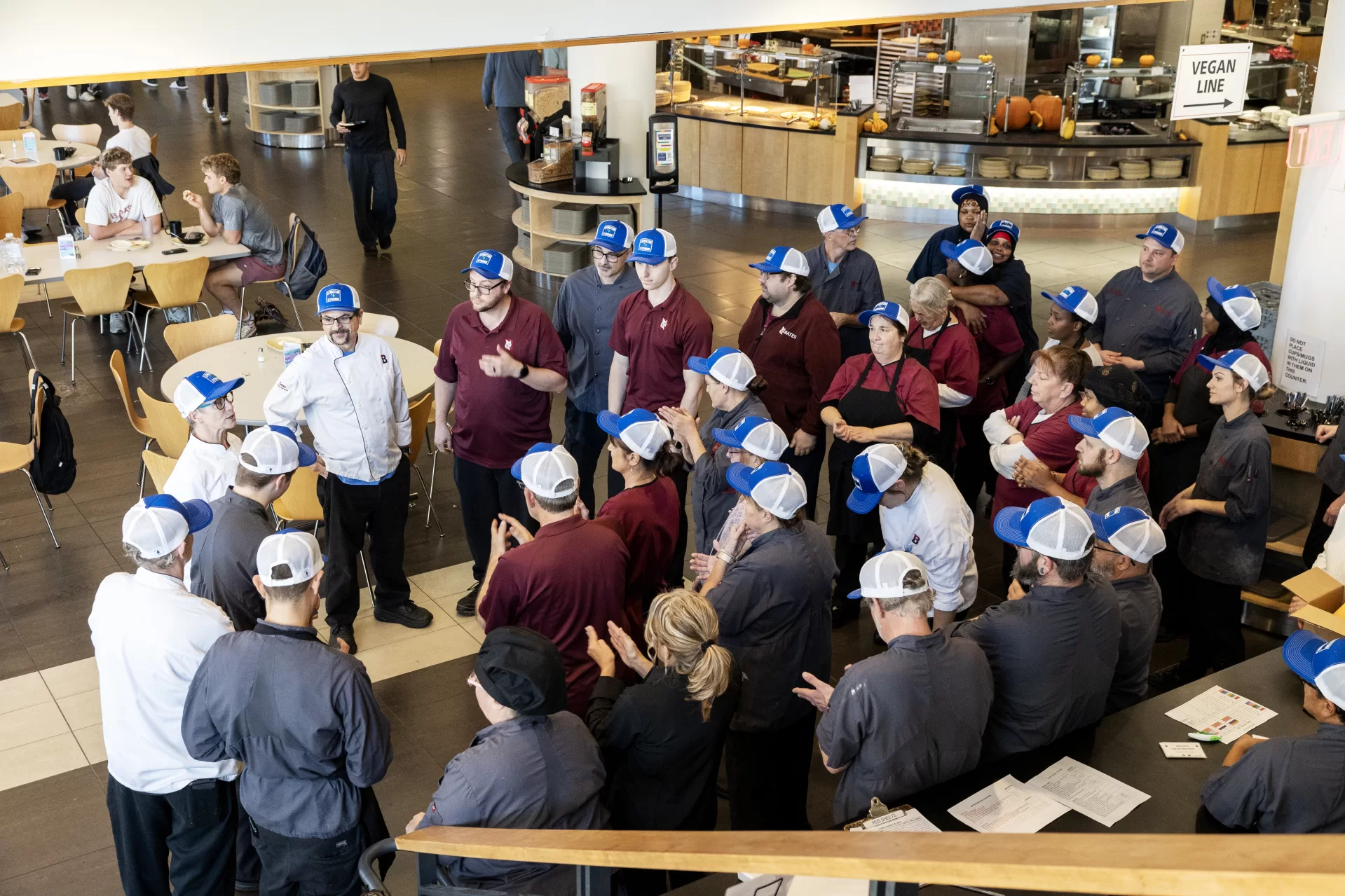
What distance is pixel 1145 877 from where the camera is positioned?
100 centimetres

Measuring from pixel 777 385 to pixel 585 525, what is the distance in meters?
2.19

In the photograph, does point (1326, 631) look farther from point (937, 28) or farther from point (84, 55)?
point (937, 28)

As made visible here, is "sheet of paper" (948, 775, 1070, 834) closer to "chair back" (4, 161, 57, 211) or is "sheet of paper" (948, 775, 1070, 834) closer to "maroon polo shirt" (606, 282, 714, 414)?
"maroon polo shirt" (606, 282, 714, 414)

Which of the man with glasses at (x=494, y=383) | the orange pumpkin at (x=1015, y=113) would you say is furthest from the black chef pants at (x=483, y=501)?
the orange pumpkin at (x=1015, y=113)

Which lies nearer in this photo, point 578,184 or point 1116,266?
point 578,184

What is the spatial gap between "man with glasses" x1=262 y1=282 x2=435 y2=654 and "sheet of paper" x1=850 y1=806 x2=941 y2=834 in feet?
8.95

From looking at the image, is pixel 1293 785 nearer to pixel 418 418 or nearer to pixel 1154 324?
pixel 1154 324

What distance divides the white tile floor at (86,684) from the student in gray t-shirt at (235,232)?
12.1ft

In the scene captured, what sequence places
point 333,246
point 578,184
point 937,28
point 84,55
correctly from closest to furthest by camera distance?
point 84,55 → point 578,184 → point 333,246 → point 937,28

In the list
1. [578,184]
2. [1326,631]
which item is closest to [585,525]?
[1326,631]

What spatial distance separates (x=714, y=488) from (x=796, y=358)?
4.09 ft

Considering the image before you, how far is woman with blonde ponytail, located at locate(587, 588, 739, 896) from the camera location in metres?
3.37

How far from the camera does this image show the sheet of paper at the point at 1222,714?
3889 mm

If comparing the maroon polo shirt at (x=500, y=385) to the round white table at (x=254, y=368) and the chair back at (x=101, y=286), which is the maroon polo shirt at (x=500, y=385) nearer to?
the round white table at (x=254, y=368)
